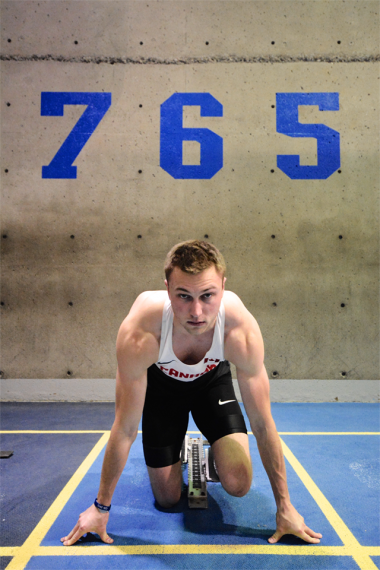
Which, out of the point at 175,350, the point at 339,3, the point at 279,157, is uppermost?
the point at 339,3

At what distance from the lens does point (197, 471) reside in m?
2.51

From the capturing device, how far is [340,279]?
493cm

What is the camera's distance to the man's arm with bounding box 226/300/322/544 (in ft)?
5.99

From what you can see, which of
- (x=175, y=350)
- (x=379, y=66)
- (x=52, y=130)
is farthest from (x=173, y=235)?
(x=379, y=66)

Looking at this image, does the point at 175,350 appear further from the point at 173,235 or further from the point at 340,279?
the point at 340,279

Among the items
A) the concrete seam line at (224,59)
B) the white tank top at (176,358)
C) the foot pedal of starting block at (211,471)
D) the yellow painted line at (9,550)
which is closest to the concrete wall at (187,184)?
the concrete seam line at (224,59)

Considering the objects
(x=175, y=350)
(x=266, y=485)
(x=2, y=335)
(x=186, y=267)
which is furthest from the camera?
(x=2, y=335)

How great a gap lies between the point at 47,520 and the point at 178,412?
36.8 inches

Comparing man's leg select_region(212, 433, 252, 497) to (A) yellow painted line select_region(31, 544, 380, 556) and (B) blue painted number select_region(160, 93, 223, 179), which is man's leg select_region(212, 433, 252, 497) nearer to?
(A) yellow painted line select_region(31, 544, 380, 556)

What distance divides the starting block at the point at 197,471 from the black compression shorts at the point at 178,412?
228 mm

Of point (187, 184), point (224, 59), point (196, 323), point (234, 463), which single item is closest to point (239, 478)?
point (234, 463)

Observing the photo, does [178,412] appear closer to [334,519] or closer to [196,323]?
[196,323]

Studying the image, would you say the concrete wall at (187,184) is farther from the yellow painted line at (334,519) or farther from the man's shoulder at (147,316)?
the man's shoulder at (147,316)

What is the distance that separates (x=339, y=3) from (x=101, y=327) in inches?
216
